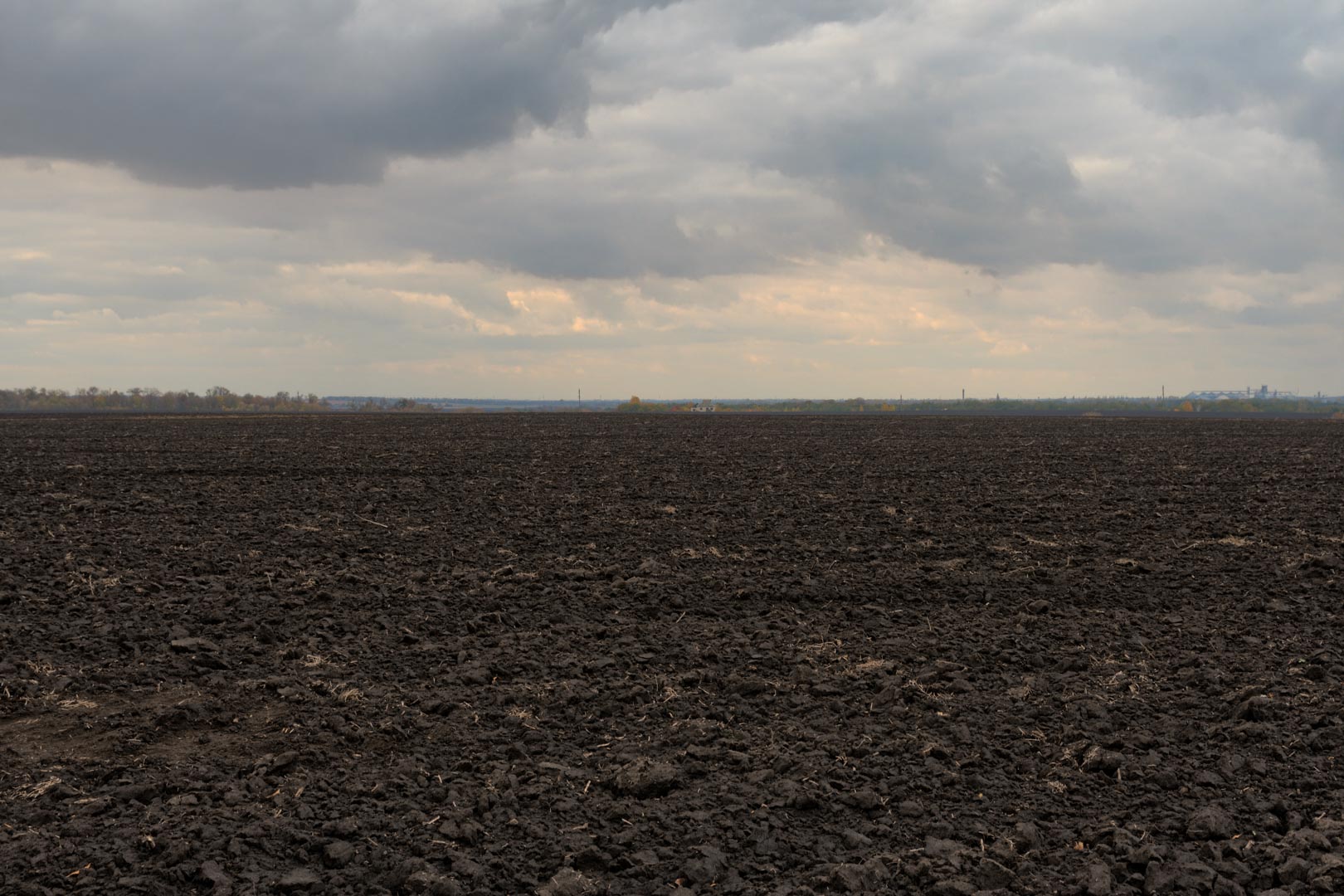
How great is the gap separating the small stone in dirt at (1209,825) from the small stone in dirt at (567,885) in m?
3.78

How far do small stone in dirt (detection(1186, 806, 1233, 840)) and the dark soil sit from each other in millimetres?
21

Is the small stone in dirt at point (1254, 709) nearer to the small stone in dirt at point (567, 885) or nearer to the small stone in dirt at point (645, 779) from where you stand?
the small stone in dirt at point (645, 779)

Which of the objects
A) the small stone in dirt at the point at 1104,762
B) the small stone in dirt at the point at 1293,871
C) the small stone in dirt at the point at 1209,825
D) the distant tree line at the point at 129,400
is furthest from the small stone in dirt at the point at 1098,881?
the distant tree line at the point at 129,400

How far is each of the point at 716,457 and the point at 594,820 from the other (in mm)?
29073

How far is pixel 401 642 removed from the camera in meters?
10.3

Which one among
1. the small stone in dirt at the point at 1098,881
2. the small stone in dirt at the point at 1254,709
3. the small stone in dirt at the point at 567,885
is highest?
the small stone in dirt at the point at 1254,709

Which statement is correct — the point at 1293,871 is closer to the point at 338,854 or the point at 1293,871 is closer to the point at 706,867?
the point at 706,867

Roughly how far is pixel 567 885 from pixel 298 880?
155cm

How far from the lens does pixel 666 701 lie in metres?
8.52

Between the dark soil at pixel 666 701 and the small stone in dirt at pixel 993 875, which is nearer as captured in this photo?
the small stone in dirt at pixel 993 875

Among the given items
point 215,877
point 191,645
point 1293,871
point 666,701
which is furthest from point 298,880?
point 1293,871

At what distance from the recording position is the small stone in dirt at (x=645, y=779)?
21.9 ft

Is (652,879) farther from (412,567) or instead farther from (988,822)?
(412,567)

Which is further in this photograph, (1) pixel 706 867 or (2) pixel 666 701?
(2) pixel 666 701
